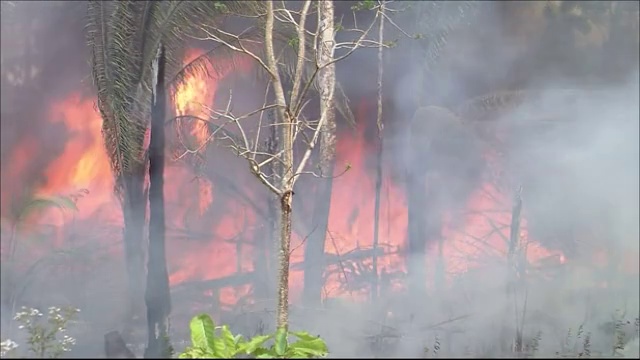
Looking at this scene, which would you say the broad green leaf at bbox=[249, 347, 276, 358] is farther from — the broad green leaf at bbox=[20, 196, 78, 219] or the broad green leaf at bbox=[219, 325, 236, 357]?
the broad green leaf at bbox=[20, 196, 78, 219]

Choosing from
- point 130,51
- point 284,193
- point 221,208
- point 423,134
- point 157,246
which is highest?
point 130,51

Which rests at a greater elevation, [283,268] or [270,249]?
[270,249]

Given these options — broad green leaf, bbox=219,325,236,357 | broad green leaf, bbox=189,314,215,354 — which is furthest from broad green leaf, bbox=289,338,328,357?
broad green leaf, bbox=189,314,215,354

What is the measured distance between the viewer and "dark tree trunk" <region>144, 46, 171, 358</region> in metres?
6.91

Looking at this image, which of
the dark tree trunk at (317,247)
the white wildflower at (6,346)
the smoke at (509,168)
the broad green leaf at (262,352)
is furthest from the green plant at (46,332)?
the broad green leaf at (262,352)

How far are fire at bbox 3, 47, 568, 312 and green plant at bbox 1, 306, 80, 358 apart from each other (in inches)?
41.6

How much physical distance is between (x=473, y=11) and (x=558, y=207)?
2357 mm

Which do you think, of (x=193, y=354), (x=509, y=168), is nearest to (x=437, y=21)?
(x=509, y=168)

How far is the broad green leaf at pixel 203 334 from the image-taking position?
13.0ft

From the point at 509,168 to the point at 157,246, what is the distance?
390 cm

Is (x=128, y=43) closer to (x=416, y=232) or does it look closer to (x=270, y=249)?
(x=270, y=249)

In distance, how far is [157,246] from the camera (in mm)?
7047

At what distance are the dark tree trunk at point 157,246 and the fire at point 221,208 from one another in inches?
3.8

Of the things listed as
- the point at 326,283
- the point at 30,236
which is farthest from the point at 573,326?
the point at 30,236
